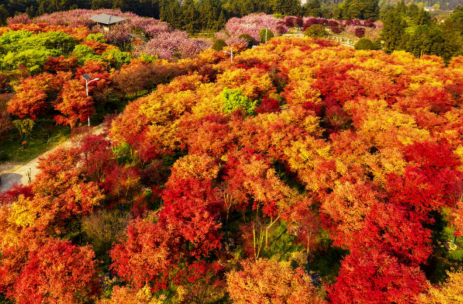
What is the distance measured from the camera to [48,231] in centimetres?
1605

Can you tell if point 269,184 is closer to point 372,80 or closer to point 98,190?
point 98,190

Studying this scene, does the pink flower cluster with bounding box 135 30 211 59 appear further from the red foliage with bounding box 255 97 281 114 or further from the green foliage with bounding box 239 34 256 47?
the red foliage with bounding box 255 97 281 114

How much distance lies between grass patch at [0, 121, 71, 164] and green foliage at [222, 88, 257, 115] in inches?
703

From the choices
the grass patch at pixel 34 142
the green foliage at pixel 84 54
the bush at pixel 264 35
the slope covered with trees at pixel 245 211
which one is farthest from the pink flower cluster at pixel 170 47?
the slope covered with trees at pixel 245 211

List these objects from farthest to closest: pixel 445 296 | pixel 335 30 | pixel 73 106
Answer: pixel 335 30
pixel 73 106
pixel 445 296

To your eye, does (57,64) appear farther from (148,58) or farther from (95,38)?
(95,38)

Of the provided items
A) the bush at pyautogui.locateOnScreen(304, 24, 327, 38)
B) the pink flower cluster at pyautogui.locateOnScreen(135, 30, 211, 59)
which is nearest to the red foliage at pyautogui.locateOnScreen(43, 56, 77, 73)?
the pink flower cluster at pyautogui.locateOnScreen(135, 30, 211, 59)

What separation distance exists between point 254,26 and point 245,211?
212ft

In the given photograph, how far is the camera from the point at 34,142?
29.9 m

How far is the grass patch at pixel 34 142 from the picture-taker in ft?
90.8

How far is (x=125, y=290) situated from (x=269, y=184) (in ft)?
31.4

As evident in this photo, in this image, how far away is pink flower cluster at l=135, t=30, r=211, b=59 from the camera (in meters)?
52.0

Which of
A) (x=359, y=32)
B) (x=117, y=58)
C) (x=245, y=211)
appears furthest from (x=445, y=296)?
(x=359, y=32)

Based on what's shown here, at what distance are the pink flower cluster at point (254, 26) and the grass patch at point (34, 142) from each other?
157 ft
